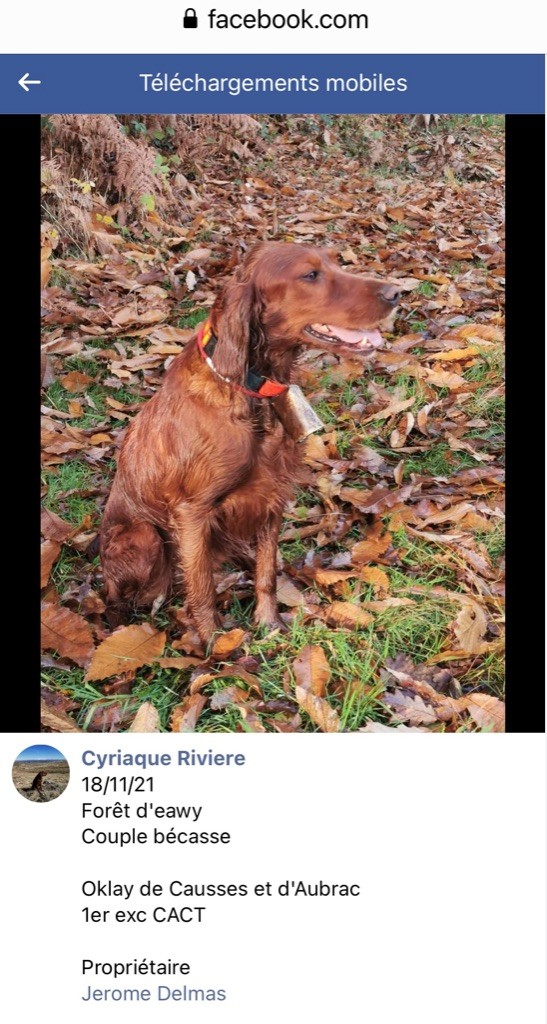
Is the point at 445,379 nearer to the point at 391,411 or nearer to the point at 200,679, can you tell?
the point at 391,411

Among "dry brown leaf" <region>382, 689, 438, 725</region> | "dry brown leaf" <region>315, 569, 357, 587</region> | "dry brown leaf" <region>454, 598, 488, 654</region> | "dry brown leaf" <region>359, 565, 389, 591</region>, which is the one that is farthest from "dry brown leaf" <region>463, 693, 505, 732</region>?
"dry brown leaf" <region>315, 569, 357, 587</region>

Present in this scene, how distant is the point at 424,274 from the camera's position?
571cm

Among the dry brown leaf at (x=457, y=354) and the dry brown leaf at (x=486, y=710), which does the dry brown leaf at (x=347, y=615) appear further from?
the dry brown leaf at (x=457, y=354)

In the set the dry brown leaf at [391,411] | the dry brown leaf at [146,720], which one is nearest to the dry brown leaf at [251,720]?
the dry brown leaf at [146,720]

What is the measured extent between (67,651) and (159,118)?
10.5 ft

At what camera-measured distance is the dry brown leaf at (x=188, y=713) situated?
337cm

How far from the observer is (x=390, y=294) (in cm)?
333

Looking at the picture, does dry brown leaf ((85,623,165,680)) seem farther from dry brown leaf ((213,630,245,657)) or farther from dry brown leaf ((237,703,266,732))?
dry brown leaf ((237,703,266,732))

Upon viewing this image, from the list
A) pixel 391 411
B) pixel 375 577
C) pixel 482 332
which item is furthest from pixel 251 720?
pixel 482 332

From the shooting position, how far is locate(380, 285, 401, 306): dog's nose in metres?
3.33

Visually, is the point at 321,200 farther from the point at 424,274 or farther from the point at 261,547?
the point at 261,547

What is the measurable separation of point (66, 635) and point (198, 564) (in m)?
0.64
